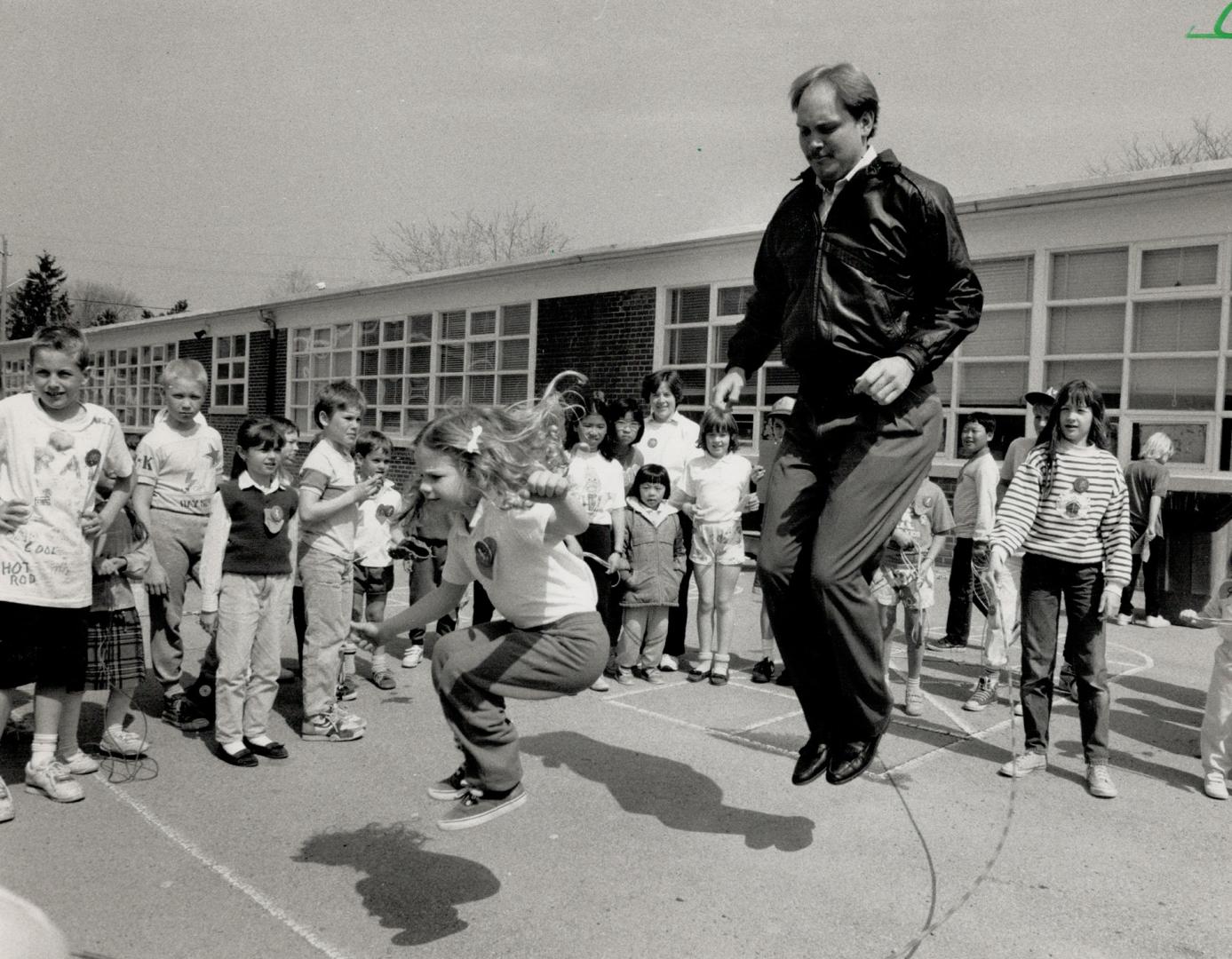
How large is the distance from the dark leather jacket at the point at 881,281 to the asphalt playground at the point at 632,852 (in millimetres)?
1574

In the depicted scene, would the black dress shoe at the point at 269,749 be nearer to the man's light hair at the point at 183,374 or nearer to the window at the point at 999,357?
the man's light hair at the point at 183,374

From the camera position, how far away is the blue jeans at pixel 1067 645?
15.9ft

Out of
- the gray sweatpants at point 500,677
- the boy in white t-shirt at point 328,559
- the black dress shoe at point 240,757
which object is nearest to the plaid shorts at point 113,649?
the black dress shoe at point 240,757

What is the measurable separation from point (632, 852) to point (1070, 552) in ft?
8.50

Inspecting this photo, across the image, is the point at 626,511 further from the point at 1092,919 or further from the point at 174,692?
the point at 1092,919

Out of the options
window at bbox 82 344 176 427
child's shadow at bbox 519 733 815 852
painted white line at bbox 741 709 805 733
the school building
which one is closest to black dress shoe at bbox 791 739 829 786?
child's shadow at bbox 519 733 815 852

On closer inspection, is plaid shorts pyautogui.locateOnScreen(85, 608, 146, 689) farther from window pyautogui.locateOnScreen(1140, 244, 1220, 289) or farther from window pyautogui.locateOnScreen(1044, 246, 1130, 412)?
window pyautogui.locateOnScreen(1140, 244, 1220, 289)

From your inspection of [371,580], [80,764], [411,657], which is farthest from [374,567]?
[80,764]

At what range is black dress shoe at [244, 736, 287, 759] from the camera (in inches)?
193

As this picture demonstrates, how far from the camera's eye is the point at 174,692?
5.62 m

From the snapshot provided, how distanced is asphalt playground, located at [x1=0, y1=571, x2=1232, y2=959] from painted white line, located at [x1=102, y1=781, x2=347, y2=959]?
0.01 metres

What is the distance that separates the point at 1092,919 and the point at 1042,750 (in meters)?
1.72

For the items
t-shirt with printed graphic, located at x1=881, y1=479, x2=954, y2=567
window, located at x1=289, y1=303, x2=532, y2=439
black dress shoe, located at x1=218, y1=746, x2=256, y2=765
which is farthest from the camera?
window, located at x1=289, y1=303, x2=532, y2=439

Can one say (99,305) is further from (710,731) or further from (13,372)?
(710,731)
